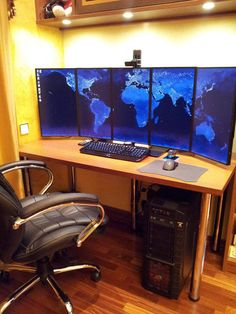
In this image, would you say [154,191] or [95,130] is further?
[95,130]

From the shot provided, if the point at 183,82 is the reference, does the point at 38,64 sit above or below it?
above

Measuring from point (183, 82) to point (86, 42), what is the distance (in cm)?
96

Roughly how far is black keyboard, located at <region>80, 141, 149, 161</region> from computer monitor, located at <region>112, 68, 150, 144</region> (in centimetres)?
15

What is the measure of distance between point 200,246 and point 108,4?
1.59 metres

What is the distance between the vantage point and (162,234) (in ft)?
5.05

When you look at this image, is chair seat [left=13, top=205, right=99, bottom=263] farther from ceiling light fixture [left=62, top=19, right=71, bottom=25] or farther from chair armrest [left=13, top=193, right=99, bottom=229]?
ceiling light fixture [left=62, top=19, right=71, bottom=25]

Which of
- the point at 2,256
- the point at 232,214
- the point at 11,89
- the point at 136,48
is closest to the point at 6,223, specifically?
the point at 2,256

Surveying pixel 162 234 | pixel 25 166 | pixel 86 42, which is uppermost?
pixel 86 42

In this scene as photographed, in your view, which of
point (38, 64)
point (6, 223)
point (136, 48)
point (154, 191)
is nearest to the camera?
point (6, 223)

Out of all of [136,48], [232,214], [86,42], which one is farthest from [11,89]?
[232,214]

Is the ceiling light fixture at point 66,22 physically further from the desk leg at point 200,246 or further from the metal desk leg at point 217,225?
the metal desk leg at point 217,225

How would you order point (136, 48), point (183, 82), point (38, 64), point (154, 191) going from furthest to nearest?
point (38, 64) → point (136, 48) → point (183, 82) → point (154, 191)

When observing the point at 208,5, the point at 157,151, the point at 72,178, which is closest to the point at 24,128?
the point at 72,178

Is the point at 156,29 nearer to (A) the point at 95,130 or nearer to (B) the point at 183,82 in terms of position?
(B) the point at 183,82
